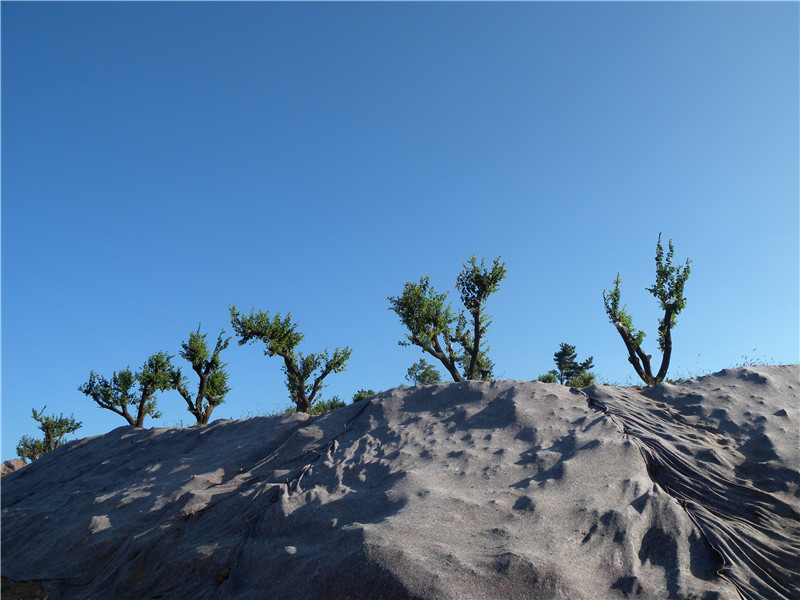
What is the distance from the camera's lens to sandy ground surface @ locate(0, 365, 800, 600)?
6.75m

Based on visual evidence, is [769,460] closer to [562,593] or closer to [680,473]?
[680,473]

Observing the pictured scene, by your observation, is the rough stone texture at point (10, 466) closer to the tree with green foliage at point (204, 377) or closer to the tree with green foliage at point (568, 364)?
the tree with green foliage at point (204, 377)

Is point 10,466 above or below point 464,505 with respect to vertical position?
below

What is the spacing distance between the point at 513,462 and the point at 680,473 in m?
2.65

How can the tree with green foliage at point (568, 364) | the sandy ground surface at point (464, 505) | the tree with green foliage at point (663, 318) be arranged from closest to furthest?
the sandy ground surface at point (464, 505) → the tree with green foliage at point (663, 318) → the tree with green foliage at point (568, 364)

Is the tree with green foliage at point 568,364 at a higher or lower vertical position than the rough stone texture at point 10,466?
higher

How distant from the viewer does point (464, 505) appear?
8078mm

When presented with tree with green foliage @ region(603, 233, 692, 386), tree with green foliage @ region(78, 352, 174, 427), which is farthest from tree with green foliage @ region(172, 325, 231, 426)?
tree with green foliage @ region(603, 233, 692, 386)

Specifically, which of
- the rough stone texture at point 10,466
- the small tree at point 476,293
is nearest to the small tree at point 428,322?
the small tree at point 476,293

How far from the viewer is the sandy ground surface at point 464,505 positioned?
22.2 ft

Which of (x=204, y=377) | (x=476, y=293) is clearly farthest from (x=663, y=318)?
(x=204, y=377)

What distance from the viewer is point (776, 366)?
12.2 m

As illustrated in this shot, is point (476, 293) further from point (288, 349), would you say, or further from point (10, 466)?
point (10, 466)

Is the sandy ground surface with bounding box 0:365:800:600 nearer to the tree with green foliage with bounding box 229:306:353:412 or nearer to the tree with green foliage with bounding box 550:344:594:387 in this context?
the tree with green foliage with bounding box 229:306:353:412
